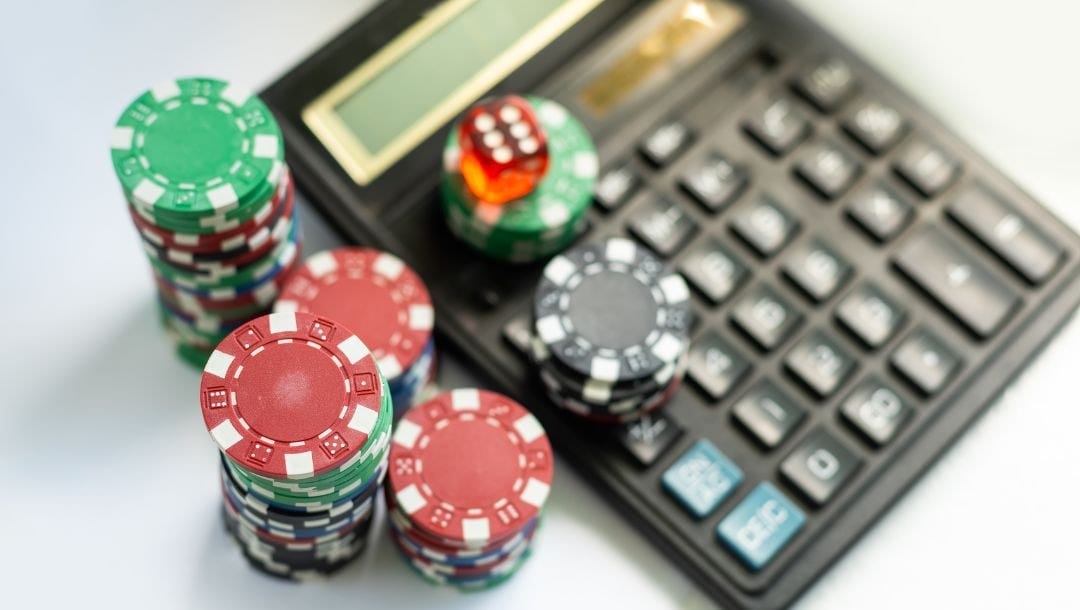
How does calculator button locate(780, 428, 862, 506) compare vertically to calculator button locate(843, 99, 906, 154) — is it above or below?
below

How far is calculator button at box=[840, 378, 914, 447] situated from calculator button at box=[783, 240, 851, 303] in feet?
0.20

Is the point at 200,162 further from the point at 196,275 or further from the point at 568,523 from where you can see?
the point at 568,523

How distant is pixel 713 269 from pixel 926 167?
0.15 metres

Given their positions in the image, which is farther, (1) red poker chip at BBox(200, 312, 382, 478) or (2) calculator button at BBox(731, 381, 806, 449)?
(2) calculator button at BBox(731, 381, 806, 449)

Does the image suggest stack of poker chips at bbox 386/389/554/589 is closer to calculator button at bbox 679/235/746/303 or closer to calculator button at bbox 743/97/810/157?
calculator button at bbox 679/235/746/303

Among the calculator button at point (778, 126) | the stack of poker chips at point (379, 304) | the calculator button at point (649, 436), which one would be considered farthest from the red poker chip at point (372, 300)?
the calculator button at point (778, 126)

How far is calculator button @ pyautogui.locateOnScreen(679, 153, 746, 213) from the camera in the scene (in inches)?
33.5

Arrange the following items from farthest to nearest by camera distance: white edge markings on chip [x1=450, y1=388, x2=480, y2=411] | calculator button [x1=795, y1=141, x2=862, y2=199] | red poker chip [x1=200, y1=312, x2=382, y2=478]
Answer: calculator button [x1=795, y1=141, x2=862, y2=199]
white edge markings on chip [x1=450, y1=388, x2=480, y2=411]
red poker chip [x1=200, y1=312, x2=382, y2=478]

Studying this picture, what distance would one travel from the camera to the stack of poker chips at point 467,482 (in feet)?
2.38

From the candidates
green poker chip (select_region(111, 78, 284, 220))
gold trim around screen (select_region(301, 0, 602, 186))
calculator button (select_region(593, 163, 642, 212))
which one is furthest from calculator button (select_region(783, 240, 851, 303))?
green poker chip (select_region(111, 78, 284, 220))

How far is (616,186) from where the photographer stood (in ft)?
2.80

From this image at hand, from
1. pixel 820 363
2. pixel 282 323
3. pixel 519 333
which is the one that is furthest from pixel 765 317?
pixel 282 323

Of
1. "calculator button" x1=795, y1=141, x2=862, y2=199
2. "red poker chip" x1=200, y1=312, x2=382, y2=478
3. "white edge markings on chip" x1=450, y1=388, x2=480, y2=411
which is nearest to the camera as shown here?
"red poker chip" x1=200, y1=312, x2=382, y2=478

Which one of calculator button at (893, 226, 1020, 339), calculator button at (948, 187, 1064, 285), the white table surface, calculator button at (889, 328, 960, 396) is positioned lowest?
the white table surface
